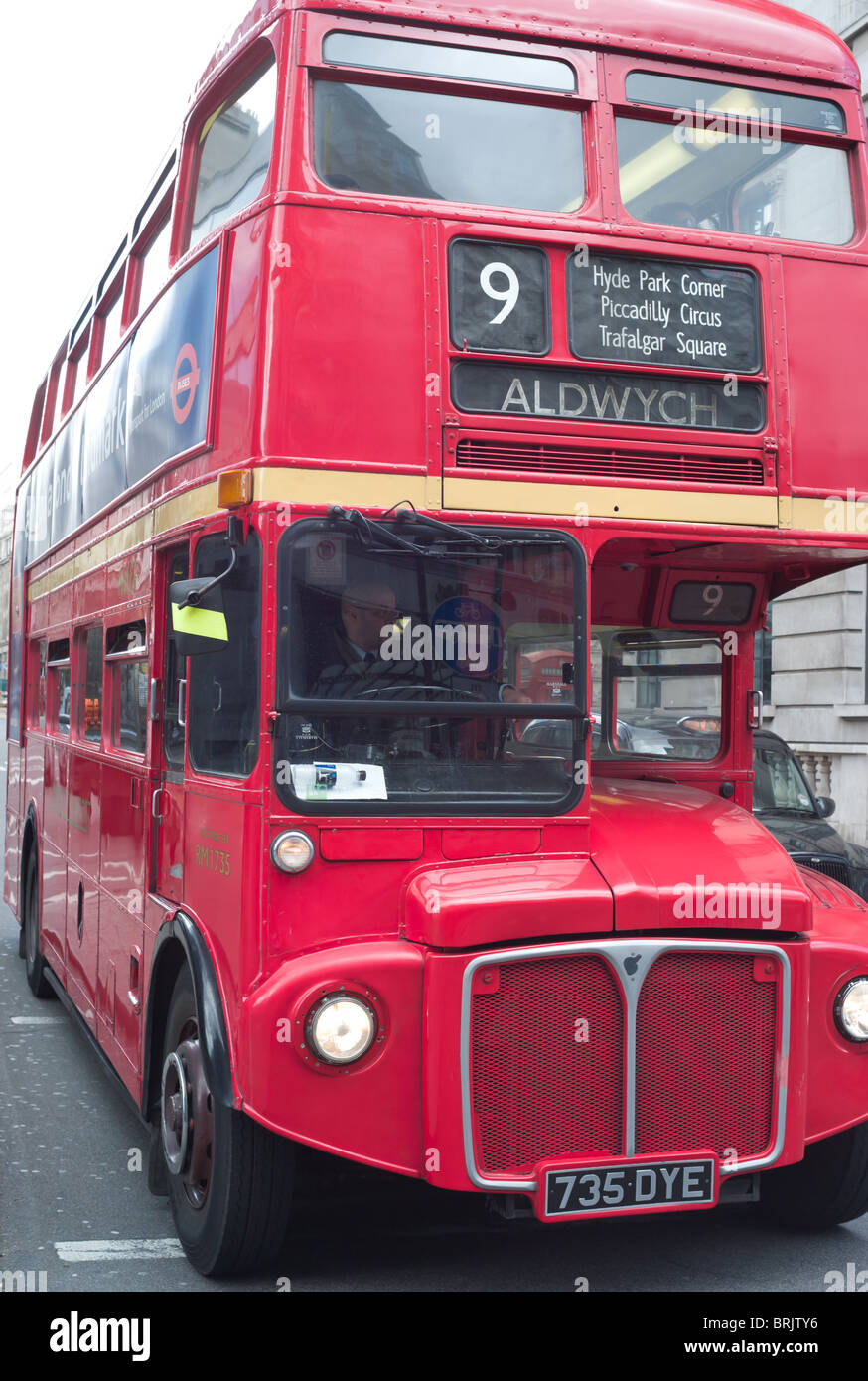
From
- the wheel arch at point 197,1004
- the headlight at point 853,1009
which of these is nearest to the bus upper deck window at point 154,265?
the wheel arch at point 197,1004

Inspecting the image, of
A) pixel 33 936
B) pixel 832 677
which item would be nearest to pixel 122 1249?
pixel 33 936

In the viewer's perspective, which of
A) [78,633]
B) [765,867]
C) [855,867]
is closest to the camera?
[765,867]

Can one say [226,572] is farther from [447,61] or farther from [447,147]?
[447,61]

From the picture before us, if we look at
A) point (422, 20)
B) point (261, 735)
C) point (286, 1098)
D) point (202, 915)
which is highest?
point (422, 20)

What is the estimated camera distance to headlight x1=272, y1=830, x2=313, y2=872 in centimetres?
461

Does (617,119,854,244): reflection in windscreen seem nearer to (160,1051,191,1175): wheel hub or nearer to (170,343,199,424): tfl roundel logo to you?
(170,343,199,424): tfl roundel logo

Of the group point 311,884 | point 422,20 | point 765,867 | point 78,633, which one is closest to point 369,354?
point 422,20

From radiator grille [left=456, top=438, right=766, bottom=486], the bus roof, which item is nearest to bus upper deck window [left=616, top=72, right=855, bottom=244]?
the bus roof

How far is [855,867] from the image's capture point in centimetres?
1027

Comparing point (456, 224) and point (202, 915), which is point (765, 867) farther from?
point (456, 224)

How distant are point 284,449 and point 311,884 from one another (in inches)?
52.4

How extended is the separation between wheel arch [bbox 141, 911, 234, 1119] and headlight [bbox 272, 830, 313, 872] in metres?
0.52

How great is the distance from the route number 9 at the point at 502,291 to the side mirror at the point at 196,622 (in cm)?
129

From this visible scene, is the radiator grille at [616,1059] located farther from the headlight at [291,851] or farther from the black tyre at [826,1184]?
the black tyre at [826,1184]
